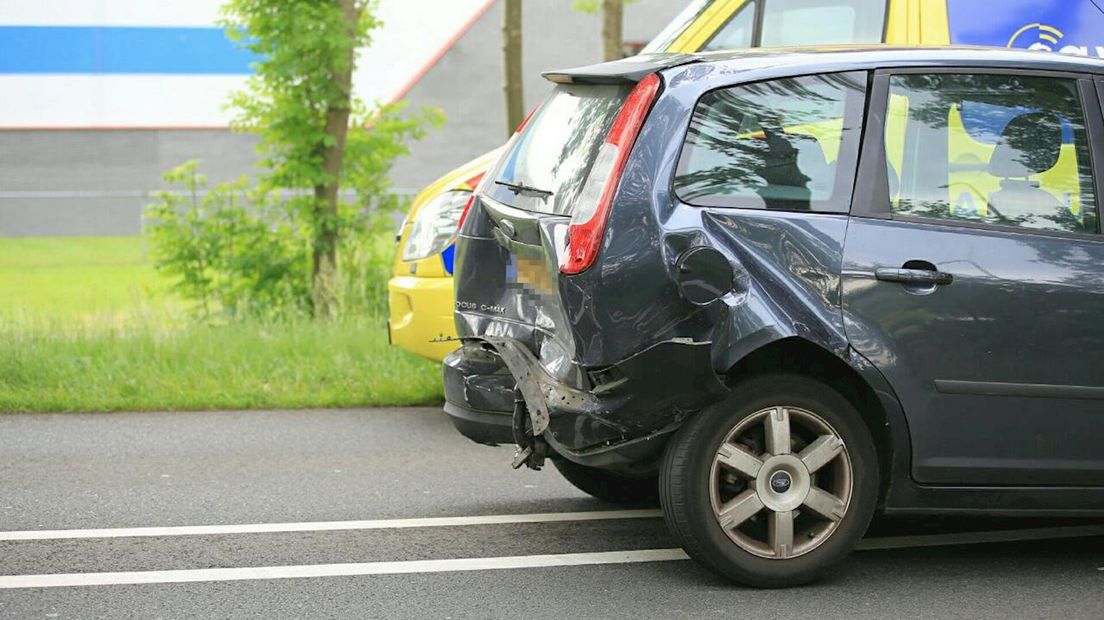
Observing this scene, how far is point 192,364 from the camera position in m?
9.21

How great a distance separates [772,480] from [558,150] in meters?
1.38

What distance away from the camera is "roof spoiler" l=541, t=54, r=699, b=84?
5.01 m

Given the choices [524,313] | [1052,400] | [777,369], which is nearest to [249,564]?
[524,313]

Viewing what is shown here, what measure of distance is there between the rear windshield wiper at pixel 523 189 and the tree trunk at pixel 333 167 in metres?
7.19

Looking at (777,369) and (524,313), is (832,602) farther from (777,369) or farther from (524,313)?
(524,313)

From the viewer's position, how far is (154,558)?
5273 mm

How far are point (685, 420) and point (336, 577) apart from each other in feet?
4.25

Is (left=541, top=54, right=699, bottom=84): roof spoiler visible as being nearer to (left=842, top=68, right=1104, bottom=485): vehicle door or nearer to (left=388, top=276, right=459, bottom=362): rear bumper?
(left=842, top=68, right=1104, bottom=485): vehicle door

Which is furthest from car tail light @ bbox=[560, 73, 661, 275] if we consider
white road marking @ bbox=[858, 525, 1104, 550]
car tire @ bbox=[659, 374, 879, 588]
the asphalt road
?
white road marking @ bbox=[858, 525, 1104, 550]

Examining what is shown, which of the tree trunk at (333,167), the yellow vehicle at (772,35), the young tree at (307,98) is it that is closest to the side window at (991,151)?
the yellow vehicle at (772,35)

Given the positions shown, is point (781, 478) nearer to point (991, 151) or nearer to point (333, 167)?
point (991, 151)

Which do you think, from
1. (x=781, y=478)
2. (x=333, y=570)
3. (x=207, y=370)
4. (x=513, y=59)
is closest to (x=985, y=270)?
(x=781, y=478)

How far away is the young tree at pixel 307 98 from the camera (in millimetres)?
12547

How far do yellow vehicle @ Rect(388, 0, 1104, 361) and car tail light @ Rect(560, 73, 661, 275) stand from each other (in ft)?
8.98
